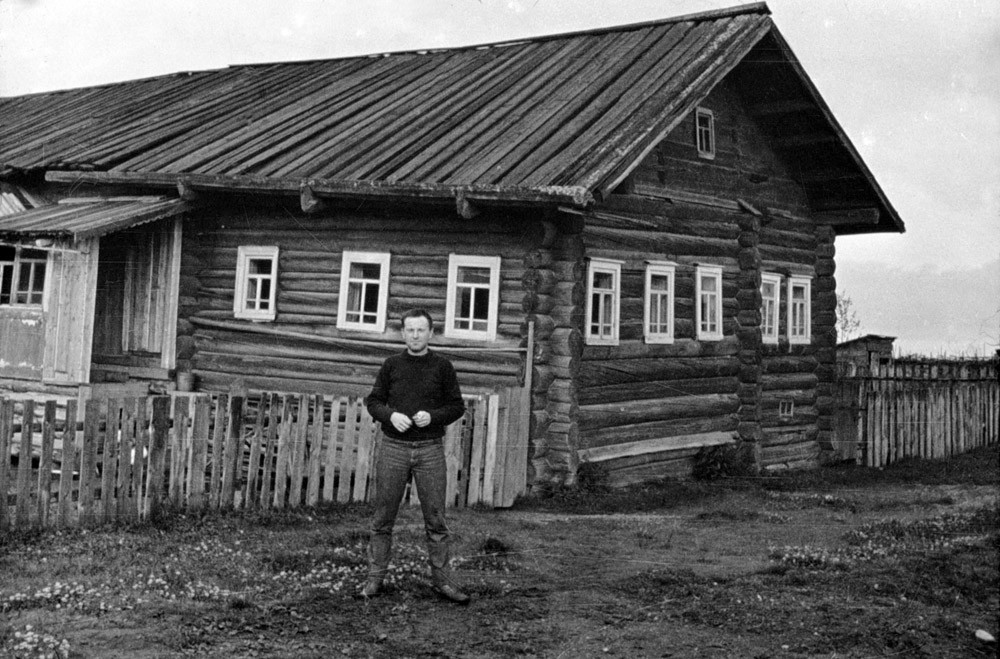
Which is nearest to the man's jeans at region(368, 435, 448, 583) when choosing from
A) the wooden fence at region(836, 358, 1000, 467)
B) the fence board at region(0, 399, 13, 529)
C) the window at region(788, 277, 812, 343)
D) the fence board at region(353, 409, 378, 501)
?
the fence board at region(0, 399, 13, 529)

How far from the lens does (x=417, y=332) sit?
760cm

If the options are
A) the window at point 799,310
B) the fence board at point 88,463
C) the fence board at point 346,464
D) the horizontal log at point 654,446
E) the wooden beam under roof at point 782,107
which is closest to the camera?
the fence board at point 88,463

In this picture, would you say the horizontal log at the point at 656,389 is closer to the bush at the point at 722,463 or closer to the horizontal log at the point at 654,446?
the horizontal log at the point at 654,446

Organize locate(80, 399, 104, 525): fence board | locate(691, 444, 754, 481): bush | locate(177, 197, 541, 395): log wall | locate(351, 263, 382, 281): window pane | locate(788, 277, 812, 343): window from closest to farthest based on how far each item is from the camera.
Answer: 1. locate(80, 399, 104, 525): fence board
2. locate(177, 197, 541, 395): log wall
3. locate(351, 263, 382, 281): window pane
4. locate(691, 444, 754, 481): bush
5. locate(788, 277, 812, 343): window

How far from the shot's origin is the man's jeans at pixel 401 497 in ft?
24.9

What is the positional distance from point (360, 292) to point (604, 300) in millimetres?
3483

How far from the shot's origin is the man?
760 centimetres

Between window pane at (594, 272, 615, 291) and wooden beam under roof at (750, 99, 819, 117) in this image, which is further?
wooden beam under roof at (750, 99, 819, 117)

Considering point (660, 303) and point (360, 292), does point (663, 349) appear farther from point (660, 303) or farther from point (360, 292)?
point (360, 292)

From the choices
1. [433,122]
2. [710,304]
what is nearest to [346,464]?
[433,122]

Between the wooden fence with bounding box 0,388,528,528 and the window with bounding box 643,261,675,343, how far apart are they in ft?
10.7

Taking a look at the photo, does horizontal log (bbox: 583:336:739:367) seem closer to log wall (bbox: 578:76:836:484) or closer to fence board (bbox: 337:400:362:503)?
log wall (bbox: 578:76:836:484)

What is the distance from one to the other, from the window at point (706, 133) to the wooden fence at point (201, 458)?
5.95m

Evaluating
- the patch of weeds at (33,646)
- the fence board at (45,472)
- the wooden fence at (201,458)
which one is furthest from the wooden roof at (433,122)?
the patch of weeds at (33,646)
